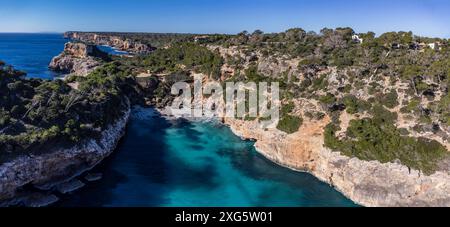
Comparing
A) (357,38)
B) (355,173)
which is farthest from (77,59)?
(355,173)

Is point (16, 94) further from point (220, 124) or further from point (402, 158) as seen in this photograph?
point (402, 158)

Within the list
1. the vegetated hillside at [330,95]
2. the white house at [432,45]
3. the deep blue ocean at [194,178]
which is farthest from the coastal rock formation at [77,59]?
the white house at [432,45]

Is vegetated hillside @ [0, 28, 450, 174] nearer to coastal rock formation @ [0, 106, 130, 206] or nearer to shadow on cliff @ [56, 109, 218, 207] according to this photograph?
coastal rock formation @ [0, 106, 130, 206]

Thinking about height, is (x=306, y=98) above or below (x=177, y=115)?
above

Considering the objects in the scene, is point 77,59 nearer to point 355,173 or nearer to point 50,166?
point 50,166

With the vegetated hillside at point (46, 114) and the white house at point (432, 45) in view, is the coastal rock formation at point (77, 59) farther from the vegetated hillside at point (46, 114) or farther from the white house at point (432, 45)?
the white house at point (432, 45)

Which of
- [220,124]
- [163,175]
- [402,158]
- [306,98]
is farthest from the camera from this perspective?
[220,124]

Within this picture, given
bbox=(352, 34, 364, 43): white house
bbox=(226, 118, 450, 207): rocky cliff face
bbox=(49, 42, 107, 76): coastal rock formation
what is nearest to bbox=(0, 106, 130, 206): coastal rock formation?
bbox=(226, 118, 450, 207): rocky cliff face
